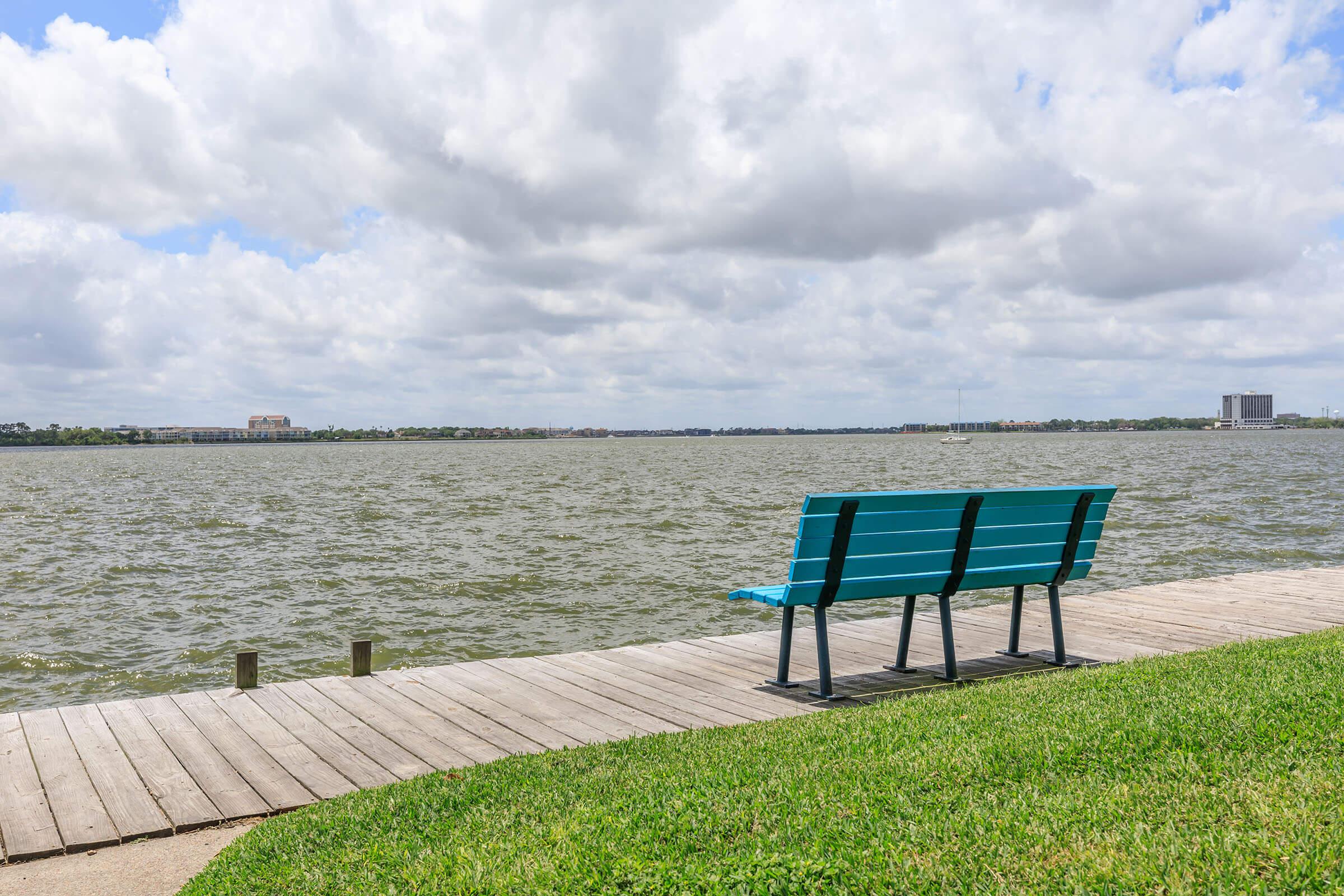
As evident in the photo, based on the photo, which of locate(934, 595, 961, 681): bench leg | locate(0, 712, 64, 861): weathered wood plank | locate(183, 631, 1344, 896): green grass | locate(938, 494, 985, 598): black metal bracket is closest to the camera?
locate(183, 631, 1344, 896): green grass

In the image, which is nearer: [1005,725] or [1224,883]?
[1224,883]

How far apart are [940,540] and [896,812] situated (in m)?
3.07

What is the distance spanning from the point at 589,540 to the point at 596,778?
18930mm

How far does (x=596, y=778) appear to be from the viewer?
14.6 ft

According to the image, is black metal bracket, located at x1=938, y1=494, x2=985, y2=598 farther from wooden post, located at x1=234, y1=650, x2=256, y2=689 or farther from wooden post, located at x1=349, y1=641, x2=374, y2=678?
wooden post, located at x1=234, y1=650, x2=256, y2=689

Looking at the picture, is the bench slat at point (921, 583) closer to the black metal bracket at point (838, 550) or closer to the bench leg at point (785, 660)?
the black metal bracket at point (838, 550)

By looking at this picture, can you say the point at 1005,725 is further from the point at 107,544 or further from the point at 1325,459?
the point at 1325,459

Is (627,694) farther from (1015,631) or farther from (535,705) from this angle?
(1015,631)

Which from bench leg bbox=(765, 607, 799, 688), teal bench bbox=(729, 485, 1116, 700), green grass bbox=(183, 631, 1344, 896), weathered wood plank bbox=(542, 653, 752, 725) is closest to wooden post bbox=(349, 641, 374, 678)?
weathered wood plank bbox=(542, 653, 752, 725)

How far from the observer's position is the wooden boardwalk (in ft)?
15.5

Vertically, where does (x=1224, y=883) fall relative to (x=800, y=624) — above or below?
above

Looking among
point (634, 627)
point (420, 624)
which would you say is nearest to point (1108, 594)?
point (634, 627)

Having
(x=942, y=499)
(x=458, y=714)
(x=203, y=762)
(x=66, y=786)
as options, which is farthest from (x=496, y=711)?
(x=942, y=499)

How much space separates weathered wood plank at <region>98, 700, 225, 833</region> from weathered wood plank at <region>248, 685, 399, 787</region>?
0.66 metres
